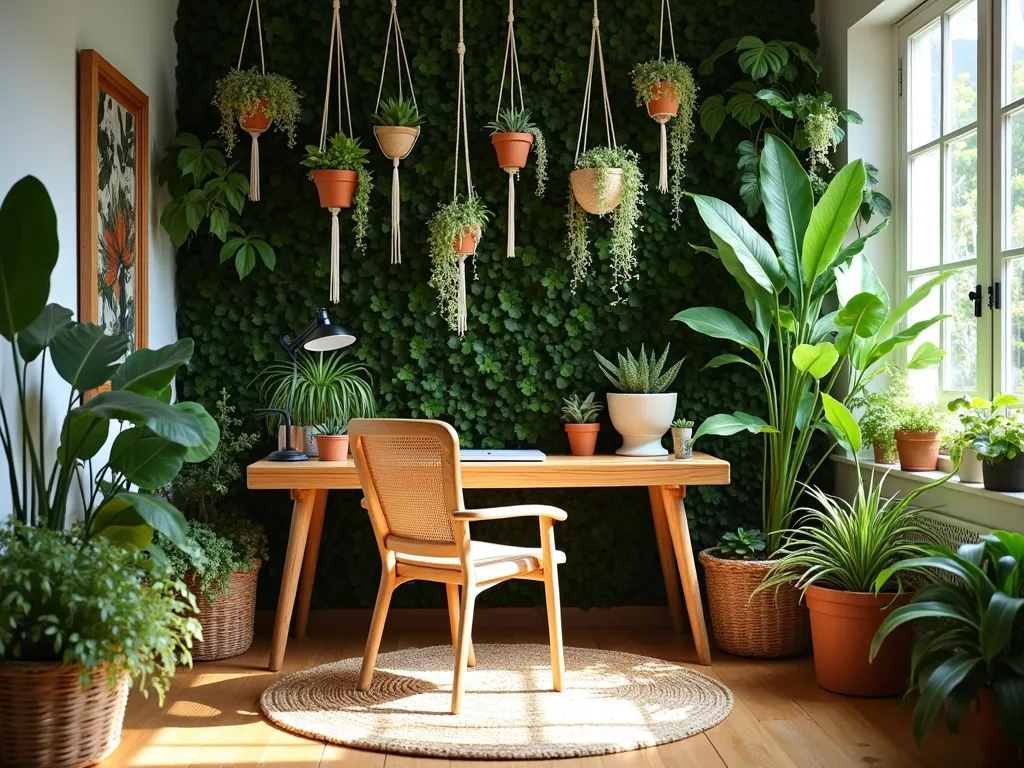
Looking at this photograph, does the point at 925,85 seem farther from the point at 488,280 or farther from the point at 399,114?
the point at 399,114

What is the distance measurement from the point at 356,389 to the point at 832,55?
8.11 feet

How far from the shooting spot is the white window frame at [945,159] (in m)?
3.53

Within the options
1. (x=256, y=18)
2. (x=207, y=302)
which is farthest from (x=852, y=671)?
Answer: (x=256, y=18)

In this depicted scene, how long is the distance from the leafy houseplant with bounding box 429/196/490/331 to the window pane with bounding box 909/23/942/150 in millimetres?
1768

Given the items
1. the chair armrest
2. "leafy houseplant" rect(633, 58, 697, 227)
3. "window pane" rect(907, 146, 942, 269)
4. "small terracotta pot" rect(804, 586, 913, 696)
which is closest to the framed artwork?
the chair armrest

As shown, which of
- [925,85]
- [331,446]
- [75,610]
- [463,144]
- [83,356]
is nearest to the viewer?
[75,610]

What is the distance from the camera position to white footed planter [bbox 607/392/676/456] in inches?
166

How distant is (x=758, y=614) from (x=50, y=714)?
8.00 ft

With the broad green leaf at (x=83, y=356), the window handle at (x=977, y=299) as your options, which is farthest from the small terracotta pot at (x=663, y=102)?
the broad green leaf at (x=83, y=356)

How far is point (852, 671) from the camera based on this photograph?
11.1 feet

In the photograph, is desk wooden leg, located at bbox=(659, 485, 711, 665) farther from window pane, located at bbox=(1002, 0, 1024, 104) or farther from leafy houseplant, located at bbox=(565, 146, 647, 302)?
window pane, located at bbox=(1002, 0, 1024, 104)

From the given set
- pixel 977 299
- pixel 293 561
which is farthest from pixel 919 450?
pixel 293 561

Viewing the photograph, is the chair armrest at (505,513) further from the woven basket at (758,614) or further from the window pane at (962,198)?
the window pane at (962,198)

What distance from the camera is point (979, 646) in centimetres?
267
